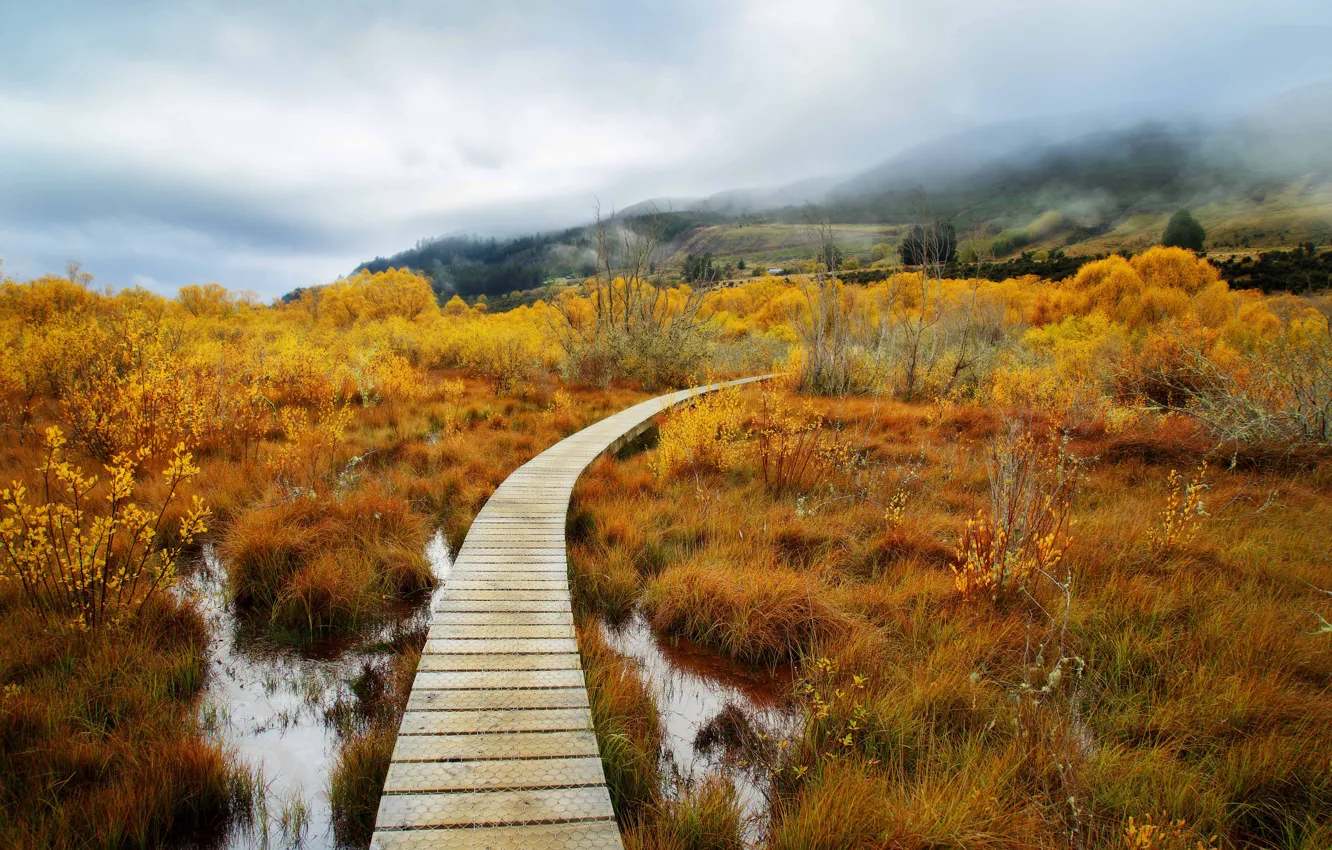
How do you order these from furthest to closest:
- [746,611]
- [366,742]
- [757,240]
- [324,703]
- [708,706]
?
[757,240], [746,611], [708,706], [324,703], [366,742]

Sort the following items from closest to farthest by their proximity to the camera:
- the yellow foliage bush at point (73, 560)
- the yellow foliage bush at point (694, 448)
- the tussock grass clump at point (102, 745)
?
the tussock grass clump at point (102, 745) < the yellow foliage bush at point (73, 560) < the yellow foliage bush at point (694, 448)

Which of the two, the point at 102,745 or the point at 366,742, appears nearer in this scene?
the point at 102,745

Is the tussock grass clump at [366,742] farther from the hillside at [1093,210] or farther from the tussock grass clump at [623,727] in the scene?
the hillside at [1093,210]

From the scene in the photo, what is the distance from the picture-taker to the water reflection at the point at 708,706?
3.03 m

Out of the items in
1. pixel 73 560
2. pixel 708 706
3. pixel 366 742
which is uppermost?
pixel 73 560

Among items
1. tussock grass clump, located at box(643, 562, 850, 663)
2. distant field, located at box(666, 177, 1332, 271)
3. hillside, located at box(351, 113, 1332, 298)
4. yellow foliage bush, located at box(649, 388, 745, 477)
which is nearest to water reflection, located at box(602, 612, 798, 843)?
tussock grass clump, located at box(643, 562, 850, 663)

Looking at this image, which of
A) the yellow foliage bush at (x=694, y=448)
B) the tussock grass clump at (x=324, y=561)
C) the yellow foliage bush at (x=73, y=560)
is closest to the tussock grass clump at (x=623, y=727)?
the tussock grass clump at (x=324, y=561)

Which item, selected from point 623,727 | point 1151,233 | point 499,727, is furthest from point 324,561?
point 1151,233

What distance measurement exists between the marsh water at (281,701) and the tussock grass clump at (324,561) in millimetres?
187

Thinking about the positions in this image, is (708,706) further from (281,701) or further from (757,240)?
(757,240)

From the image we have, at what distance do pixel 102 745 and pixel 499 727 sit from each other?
191 cm

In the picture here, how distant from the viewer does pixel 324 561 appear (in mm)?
4625

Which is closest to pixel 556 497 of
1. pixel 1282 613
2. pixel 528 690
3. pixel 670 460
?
pixel 670 460

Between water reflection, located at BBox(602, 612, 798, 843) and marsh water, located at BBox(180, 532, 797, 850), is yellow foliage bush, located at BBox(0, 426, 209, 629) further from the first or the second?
water reflection, located at BBox(602, 612, 798, 843)
